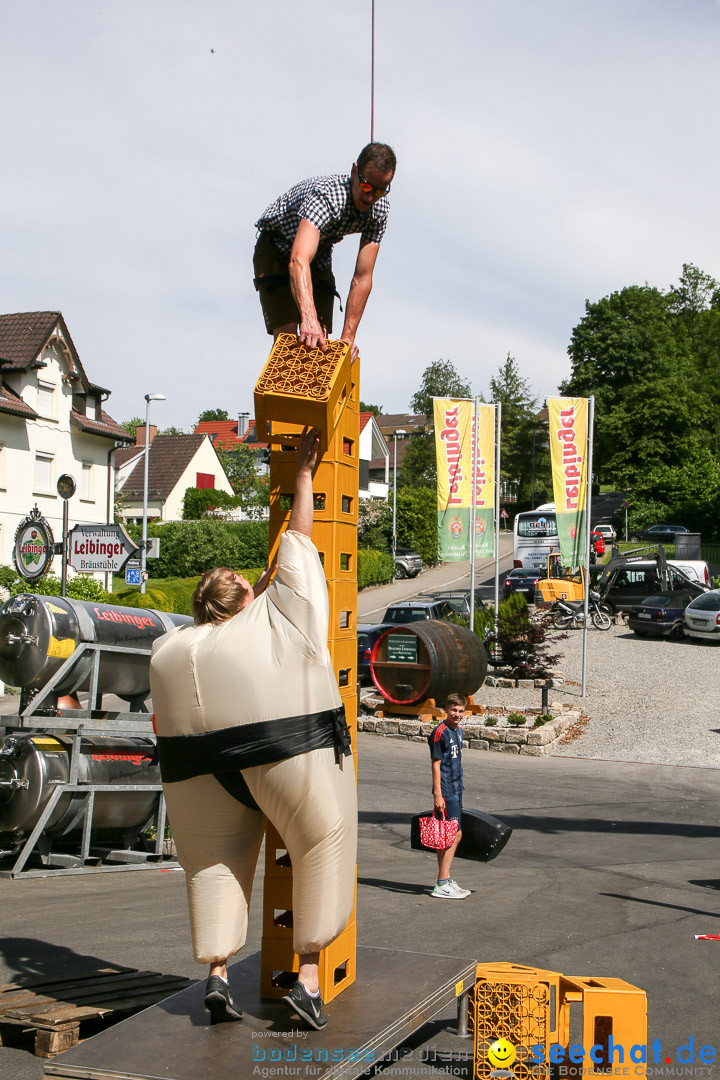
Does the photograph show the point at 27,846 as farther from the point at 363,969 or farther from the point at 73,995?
the point at 363,969

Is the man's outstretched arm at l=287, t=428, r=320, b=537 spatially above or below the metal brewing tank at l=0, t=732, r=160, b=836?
above

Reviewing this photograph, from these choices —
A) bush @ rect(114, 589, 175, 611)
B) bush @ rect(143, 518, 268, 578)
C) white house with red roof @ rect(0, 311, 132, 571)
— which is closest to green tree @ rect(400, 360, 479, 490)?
bush @ rect(143, 518, 268, 578)

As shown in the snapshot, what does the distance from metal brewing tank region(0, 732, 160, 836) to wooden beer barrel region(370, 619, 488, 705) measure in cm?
1012

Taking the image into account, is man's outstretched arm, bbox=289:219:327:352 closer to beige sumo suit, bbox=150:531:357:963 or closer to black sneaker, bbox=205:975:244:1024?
beige sumo suit, bbox=150:531:357:963

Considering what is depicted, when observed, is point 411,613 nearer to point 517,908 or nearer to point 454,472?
point 454,472

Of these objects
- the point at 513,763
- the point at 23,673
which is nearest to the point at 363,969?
the point at 23,673

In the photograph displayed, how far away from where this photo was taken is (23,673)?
1063 centimetres

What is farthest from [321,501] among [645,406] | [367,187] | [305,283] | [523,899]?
[645,406]

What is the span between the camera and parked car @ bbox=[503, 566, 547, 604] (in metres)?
39.7

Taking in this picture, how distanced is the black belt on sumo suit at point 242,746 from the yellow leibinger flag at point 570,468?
19846mm

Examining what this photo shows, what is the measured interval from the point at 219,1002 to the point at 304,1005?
0.36 m

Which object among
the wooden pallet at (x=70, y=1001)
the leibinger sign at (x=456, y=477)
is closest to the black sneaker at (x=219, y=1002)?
the wooden pallet at (x=70, y=1001)

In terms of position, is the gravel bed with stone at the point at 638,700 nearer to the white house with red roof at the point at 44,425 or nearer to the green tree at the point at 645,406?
the white house with red roof at the point at 44,425

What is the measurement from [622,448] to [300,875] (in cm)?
6675
